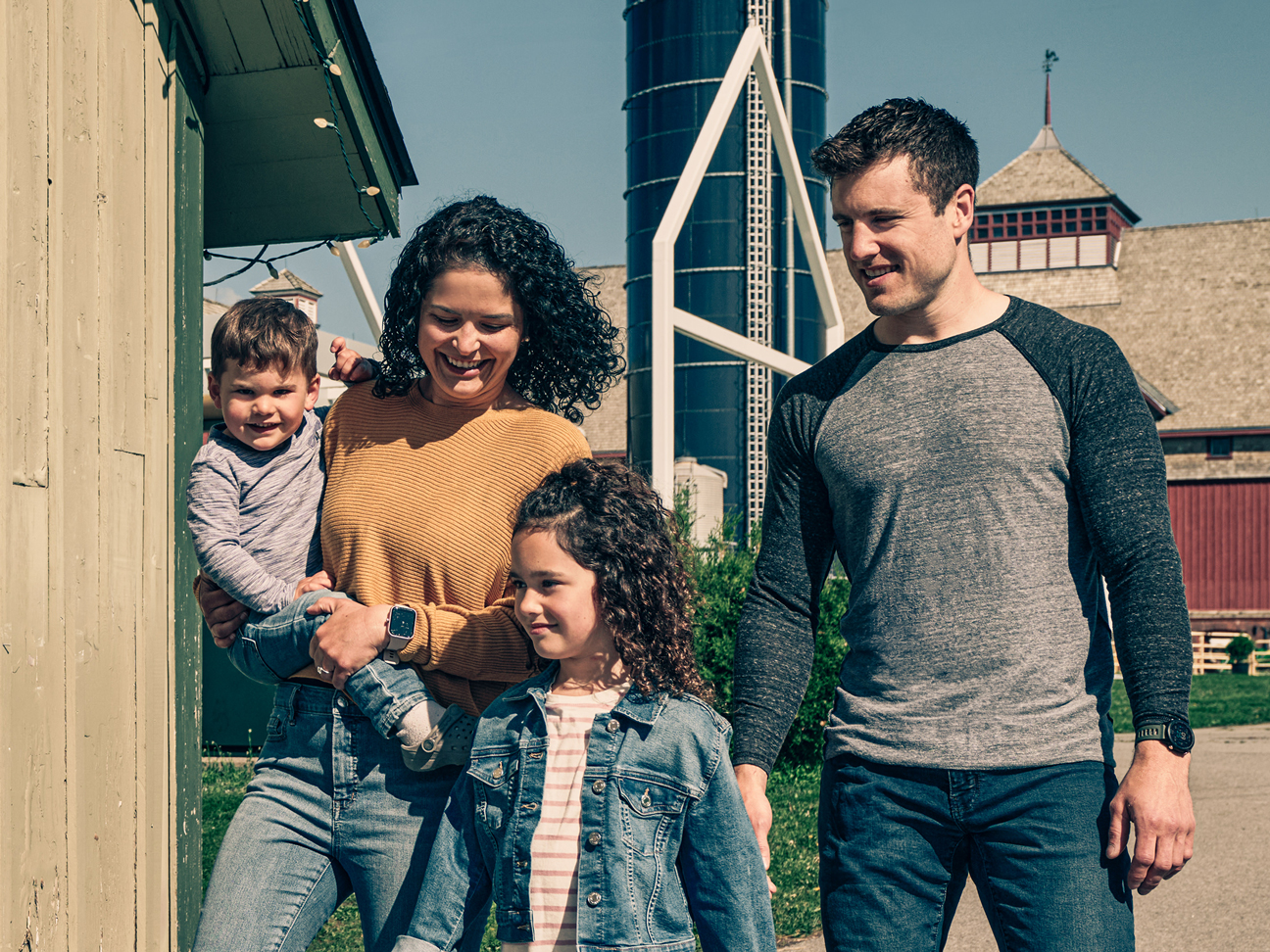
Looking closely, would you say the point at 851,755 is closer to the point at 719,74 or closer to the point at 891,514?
the point at 891,514

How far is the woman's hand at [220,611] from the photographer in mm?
2494

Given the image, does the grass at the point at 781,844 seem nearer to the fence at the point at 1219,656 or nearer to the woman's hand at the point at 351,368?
the woman's hand at the point at 351,368

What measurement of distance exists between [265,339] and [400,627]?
777 millimetres

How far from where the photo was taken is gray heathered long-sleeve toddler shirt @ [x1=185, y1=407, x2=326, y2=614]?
7.96 ft

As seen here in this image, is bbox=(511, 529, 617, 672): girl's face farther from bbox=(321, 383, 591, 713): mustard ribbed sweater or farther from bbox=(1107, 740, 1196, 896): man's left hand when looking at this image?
bbox=(1107, 740, 1196, 896): man's left hand

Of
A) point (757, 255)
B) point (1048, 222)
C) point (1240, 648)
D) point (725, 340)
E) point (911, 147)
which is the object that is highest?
point (1048, 222)

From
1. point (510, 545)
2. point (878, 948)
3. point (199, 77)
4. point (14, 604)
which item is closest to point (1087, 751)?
point (878, 948)

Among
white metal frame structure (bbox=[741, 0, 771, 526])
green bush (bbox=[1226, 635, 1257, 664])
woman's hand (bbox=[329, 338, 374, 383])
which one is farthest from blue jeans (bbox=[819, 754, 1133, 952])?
green bush (bbox=[1226, 635, 1257, 664])

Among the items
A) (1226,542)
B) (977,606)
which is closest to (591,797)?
(977,606)

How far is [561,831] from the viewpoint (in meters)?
2.28

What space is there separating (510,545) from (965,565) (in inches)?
33.5

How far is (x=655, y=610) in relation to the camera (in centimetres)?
238

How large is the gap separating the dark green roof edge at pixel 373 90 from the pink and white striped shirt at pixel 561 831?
211cm

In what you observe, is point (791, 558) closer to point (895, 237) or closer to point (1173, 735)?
point (895, 237)
